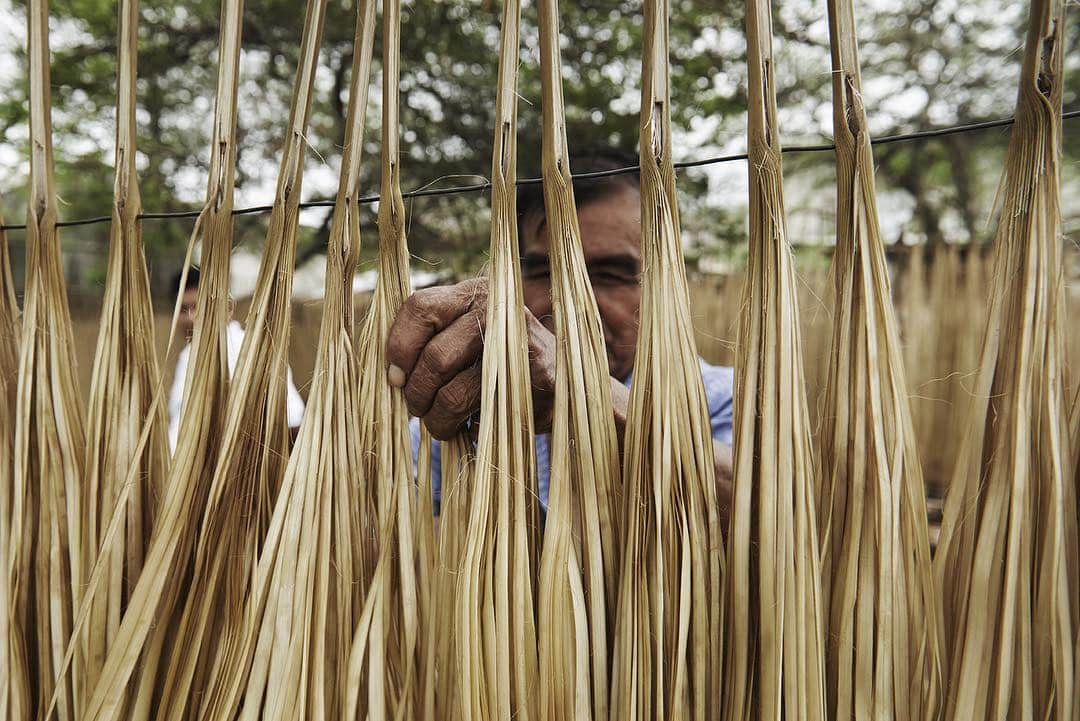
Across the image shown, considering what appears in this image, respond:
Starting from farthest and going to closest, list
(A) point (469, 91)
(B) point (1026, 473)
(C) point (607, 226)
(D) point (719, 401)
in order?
(A) point (469, 91) < (D) point (719, 401) < (C) point (607, 226) < (B) point (1026, 473)

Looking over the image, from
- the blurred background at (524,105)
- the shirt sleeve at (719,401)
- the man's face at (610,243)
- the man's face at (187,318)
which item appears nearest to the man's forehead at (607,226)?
the man's face at (610,243)

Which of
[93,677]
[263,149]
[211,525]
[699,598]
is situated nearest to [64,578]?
[93,677]

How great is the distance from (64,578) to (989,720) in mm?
836

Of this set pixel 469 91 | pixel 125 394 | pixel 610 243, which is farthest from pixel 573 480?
pixel 469 91

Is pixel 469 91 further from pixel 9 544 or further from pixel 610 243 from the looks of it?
pixel 9 544

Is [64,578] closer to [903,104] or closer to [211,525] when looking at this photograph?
[211,525]

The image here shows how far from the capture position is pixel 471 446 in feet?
2.04

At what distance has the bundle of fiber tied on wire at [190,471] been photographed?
57 cm

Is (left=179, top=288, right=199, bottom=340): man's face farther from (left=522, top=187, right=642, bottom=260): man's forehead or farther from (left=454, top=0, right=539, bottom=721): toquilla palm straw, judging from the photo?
(left=522, top=187, right=642, bottom=260): man's forehead

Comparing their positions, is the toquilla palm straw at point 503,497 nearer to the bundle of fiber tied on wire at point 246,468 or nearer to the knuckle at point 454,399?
the knuckle at point 454,399

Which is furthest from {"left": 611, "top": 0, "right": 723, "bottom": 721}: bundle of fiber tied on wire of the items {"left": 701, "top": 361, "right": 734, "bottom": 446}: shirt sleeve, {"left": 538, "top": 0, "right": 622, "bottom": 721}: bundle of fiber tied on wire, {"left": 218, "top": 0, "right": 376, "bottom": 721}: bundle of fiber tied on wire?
{"left": 701, "top": 361, "right": 734, "bottom": 446}: shirt sleeve

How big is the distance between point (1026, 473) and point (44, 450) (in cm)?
88

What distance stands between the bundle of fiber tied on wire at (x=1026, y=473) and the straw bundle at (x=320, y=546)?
0.50 m

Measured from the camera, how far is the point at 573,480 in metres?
0.56
